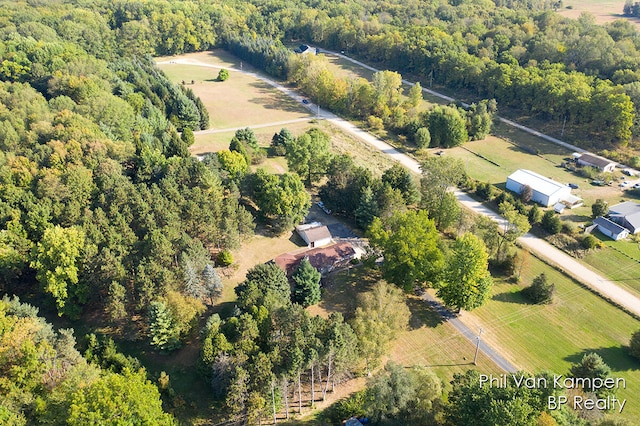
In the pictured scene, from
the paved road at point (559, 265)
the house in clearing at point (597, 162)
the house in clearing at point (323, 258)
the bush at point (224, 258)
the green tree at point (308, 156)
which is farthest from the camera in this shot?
the house in clearing at point (597, 162)

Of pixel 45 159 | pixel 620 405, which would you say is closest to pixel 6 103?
pixel 45 159

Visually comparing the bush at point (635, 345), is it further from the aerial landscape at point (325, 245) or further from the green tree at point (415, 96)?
the green tree at point (415, 96)

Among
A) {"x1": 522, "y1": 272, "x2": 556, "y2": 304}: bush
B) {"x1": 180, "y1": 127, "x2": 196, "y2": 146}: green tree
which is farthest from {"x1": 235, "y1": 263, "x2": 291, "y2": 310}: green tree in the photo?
{"x1": 180, "y1": 127, "x2": 196, "y2": 146}: green tree

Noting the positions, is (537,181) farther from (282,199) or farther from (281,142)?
(281,142)

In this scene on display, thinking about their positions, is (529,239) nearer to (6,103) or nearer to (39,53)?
(6,103)

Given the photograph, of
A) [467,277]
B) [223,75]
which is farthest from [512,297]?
[223,75]

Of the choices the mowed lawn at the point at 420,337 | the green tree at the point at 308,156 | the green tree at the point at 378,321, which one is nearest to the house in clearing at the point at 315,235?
the mowed lawn at the point at 420,337

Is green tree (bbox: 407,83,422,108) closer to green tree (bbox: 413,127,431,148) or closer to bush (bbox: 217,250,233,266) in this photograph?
green tree (bbox: 413,127,431,148)
